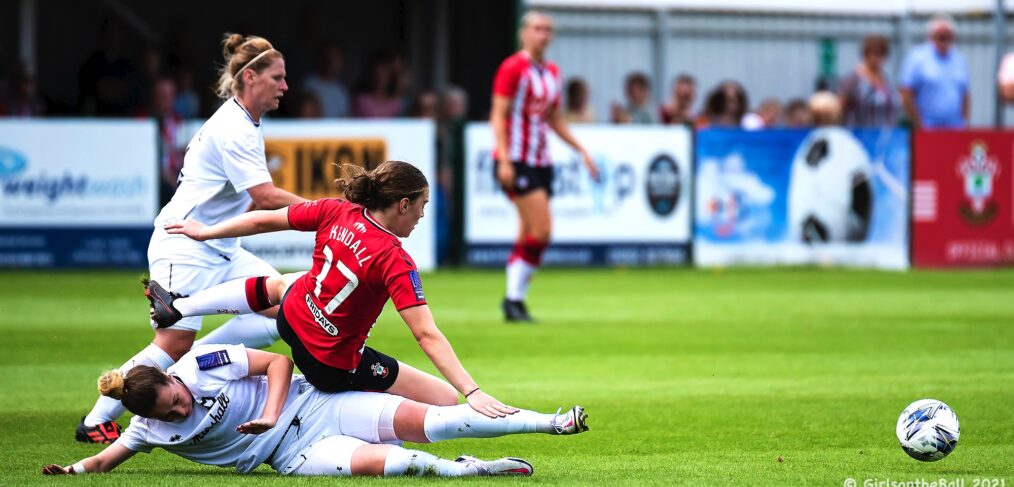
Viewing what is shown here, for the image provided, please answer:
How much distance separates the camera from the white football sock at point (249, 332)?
8.10 m

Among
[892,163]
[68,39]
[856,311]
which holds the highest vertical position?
[68,39]

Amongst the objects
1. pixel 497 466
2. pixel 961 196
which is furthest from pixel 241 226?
pixel 961 196

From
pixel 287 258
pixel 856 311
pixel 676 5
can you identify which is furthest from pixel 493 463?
pixel 676 5

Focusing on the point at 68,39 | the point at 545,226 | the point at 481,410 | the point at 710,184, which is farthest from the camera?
the point at 68,39

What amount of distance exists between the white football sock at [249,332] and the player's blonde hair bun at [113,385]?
172 cm

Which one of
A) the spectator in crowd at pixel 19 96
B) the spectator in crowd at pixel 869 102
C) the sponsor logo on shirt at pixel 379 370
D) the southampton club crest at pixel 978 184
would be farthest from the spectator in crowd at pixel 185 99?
the sponsor logo on shirt at pixel 379 370

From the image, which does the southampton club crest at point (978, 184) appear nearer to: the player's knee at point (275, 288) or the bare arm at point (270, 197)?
the bare arm at point (270, 197)

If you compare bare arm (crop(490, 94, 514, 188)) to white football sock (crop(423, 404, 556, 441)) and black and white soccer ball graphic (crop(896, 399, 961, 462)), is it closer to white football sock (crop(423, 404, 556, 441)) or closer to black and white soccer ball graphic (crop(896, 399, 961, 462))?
black and white soccer ball graphic (crop(896, 399, 961, 462))

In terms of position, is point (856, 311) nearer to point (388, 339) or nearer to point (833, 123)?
point (388, 339)

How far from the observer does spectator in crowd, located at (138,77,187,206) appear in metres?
18.5

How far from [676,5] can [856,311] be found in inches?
444

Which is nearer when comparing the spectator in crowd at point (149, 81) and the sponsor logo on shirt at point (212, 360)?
the sponsor logo on shirt at point (212, 360)

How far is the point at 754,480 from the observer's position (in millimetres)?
6559

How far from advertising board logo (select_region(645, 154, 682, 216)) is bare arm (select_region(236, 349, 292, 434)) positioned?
527 inches
